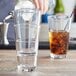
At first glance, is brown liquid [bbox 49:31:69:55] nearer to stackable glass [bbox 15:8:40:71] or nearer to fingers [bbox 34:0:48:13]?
stackable glass [bbox 15:8:40:71]

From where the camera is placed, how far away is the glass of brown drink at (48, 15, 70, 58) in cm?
88

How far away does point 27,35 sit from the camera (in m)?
0.74

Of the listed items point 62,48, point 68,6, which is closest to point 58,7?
point 68,6

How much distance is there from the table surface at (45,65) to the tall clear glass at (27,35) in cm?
3

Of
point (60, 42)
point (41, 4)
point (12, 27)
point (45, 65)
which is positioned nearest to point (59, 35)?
point (60, 42)

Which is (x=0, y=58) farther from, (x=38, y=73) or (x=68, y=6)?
(x=68, y=6)

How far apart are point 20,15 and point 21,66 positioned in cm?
14

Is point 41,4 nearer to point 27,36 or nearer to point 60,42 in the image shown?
point 60,42

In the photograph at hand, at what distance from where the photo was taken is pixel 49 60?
855 mm

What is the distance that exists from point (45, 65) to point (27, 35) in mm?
113

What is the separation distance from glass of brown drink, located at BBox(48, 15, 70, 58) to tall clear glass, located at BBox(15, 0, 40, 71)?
0.46ft

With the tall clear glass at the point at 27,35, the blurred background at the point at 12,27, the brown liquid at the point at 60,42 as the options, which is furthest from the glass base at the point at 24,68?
the blurred background at the point at 12,27

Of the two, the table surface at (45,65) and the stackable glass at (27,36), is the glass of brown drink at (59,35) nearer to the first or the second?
the table surface at (45,65)

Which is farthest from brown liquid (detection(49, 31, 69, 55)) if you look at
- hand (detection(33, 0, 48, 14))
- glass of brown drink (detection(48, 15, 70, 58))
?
hand (detection(33, 0, 48, 14))
